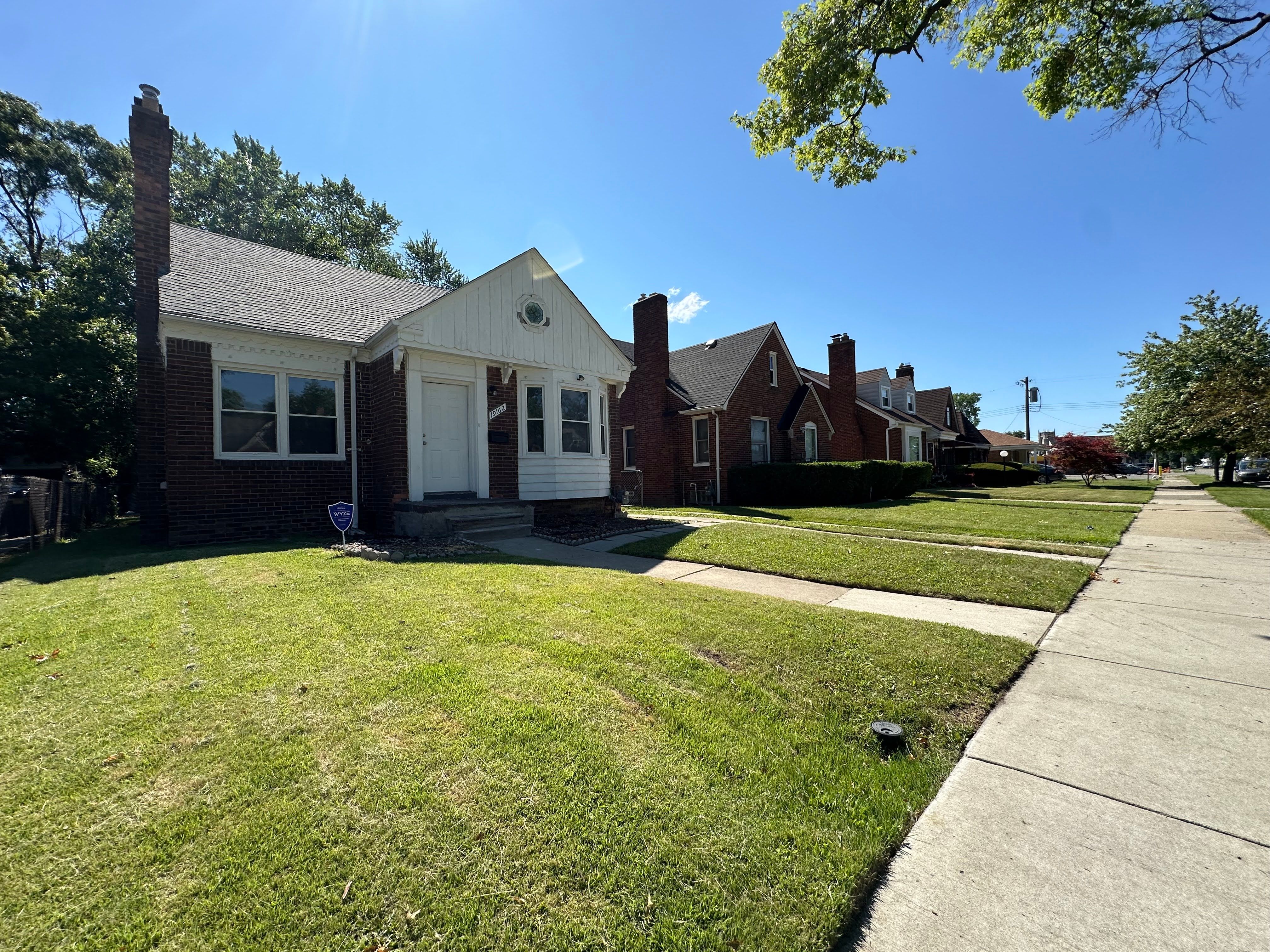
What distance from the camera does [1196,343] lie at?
27297 mm

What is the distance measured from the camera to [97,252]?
70.0 ft

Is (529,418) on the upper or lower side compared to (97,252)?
lower

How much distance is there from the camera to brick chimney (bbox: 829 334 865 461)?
2331 centimetres

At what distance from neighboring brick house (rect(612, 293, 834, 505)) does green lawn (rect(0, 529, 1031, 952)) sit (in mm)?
12970

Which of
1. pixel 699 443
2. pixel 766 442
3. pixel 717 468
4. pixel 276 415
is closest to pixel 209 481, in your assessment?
pixel 276 415

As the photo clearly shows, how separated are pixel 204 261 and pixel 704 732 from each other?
13714mm

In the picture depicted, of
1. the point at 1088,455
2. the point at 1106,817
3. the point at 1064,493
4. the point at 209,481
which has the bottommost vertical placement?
the point at 1106,817

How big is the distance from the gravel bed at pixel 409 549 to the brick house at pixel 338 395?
1.43 feet

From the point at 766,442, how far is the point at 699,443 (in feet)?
10.9

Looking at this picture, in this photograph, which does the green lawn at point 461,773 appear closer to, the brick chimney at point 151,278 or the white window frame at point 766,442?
the brick chimney at point 151,278

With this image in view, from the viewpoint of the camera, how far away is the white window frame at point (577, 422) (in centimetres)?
1125

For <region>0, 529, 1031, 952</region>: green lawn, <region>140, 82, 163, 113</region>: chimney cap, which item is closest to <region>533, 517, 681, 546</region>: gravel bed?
<region>0, 529, 1031, 952</region>: green lawn

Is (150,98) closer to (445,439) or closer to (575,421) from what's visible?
(445,439)

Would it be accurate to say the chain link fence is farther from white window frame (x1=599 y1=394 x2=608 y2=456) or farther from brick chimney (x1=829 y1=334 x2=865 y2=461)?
brick chimney (x1=829 y1=334 x2=865 y2=461)
